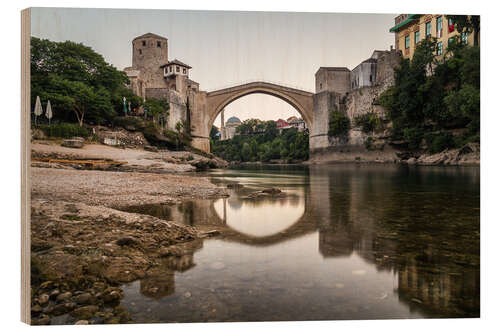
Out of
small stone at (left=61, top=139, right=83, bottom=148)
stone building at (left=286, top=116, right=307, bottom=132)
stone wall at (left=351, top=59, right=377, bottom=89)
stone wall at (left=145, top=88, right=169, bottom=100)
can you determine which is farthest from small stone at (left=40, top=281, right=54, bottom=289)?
stone wall at (left=145, top=88, right=169, bottom=100)

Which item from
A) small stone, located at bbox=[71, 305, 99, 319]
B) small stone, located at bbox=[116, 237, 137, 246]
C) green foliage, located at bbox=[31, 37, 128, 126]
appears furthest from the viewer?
green foliage, located at bbox=[31, 37, 128, 126]

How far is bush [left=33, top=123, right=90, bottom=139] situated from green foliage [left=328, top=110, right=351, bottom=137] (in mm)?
10714

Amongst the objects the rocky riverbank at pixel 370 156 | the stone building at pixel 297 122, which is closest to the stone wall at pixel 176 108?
the stone building at pixel 297 122

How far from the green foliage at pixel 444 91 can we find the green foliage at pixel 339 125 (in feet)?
7.82

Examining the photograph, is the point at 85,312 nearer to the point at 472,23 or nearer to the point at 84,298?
the point at 84,298

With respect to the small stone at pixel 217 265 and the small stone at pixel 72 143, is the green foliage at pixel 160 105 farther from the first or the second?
the small stone at pixel 217 265

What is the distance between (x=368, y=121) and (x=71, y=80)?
16.8 metres

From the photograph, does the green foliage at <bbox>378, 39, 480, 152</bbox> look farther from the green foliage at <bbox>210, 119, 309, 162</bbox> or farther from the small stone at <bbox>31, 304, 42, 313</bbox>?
the green foliage at <bbox>210, 119, 309, 162</bbox>

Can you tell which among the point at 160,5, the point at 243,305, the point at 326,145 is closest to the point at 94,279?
the point at 243,305

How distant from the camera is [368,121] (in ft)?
56.9

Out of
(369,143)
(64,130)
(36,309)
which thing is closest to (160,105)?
(369,143)

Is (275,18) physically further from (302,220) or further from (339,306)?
(339,306)

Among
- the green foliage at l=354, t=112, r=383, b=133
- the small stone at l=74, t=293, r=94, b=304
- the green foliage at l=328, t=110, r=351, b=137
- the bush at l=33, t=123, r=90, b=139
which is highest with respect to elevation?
the green foliage at l=354, t=112, r=383, b=133

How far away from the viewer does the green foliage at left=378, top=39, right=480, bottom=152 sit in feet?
7.02
